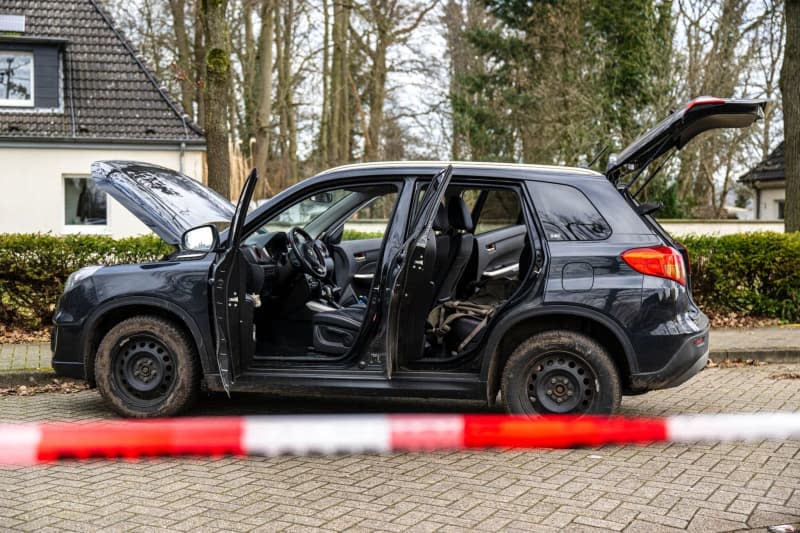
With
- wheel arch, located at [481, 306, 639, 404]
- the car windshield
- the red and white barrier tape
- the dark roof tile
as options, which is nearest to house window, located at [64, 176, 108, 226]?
the dark roof tile

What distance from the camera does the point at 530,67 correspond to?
32.8 meters

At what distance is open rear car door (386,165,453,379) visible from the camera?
6262 mm

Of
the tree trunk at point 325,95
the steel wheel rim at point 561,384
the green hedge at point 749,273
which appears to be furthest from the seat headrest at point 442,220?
the tree trunk at point 325,95

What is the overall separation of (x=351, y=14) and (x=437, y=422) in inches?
1097

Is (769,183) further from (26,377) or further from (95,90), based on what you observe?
(26,377)

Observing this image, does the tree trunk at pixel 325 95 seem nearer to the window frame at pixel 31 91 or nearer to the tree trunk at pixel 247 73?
Result: the tree trunk at pixel 247 73

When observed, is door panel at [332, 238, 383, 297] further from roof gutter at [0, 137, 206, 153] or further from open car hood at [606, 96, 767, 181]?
roof gutter at [0, 137, 206, 153]

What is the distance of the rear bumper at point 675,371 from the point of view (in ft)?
21.2

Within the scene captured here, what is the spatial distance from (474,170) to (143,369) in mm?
2811

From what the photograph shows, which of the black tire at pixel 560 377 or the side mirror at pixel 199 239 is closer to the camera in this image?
the black tire at pixel 560 377

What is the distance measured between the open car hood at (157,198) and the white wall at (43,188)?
15.6 metres

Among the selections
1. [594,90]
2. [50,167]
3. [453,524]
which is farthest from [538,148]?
[453,524]

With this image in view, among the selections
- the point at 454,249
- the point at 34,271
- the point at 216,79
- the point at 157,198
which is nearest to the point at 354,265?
the point at 454,249

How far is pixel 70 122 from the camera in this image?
23594 millimetres
